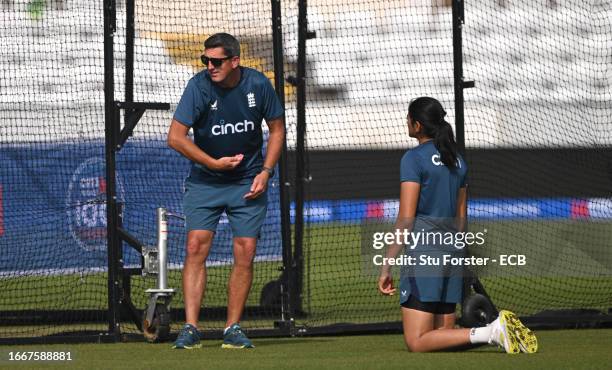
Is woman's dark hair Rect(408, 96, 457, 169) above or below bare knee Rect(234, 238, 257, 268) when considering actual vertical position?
above

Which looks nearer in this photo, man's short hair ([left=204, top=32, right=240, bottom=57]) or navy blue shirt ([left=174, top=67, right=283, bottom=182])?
man's short hair ([left=204, top=32, right=240, bottom=57])

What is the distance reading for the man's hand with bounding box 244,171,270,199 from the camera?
8477 mm

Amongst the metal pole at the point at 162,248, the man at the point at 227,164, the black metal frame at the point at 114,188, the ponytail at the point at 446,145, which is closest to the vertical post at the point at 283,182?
the black metal frame at the point at 114,188

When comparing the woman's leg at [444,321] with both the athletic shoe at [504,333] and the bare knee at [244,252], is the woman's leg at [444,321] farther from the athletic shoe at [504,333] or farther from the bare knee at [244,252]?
the bare knee at [244,252]

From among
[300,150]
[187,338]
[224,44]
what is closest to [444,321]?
[187,338]

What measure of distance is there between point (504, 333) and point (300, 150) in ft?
13.1

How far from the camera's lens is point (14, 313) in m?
11.0

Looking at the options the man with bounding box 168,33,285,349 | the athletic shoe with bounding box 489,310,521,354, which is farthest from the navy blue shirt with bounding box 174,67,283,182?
the athletic shoe with bounding box 489,310,521,354

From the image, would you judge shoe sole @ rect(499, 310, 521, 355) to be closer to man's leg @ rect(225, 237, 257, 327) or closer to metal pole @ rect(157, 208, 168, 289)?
man's leg @ rect(225, 237, 257, 327)

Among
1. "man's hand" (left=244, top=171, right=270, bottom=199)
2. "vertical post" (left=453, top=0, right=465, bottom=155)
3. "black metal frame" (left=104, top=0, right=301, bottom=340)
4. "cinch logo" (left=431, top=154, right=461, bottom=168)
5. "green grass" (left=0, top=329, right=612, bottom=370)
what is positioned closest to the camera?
"green grass" (left=0, top=329, right=612, bottom=370)

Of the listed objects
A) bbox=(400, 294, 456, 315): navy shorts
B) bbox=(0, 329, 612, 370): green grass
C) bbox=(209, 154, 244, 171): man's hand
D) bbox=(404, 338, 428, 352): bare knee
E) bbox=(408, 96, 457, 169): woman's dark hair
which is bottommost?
bbox=(0, 329, 612, 370): green grass

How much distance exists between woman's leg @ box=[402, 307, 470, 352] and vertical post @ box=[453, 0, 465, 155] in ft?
9.27

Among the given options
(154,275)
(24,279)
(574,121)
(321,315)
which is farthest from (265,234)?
(574,121)

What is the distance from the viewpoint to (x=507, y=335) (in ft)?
24.3
